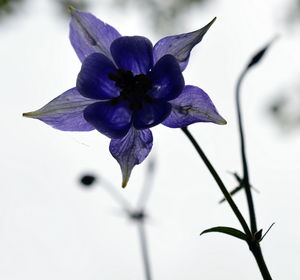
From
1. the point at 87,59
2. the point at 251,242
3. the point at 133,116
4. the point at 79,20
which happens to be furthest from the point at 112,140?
the point at 251,242

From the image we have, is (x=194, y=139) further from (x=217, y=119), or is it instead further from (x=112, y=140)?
(x=112, y=140)

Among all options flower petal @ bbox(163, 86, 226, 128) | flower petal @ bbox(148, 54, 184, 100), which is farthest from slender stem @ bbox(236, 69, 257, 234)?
Answer: flower petal @ bbox(148, 54, 184, 100)

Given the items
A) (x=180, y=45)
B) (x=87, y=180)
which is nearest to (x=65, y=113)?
(x=180, y=45)

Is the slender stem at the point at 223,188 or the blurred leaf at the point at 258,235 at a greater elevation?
the slender stem at the point at 223,188

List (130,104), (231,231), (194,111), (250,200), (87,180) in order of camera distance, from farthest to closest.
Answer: (87,180) → (130,104) → (194,111) → (250,200) → (231,231)

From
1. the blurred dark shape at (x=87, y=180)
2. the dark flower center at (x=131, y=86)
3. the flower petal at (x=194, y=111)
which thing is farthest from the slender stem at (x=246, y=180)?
the blurred dark shape at (x=87, y=180)

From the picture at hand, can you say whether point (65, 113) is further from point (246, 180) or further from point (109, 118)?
point (246, 180)

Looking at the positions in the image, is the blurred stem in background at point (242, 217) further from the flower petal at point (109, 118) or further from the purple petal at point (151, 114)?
the flower petal at point (109, 118)
